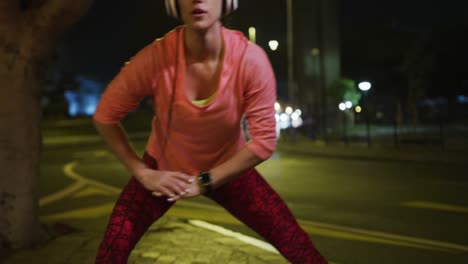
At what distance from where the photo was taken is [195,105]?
212 cm

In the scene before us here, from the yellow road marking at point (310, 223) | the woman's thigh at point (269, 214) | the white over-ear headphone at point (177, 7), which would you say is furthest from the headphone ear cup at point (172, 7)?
the yellow road marking at point (310, 223)

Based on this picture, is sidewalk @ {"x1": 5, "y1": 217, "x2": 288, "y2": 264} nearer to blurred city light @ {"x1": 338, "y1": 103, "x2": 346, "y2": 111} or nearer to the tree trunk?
the tree trunk

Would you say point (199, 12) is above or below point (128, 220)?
above

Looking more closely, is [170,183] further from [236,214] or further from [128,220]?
[236,214]

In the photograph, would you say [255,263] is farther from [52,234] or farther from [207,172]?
[207,172]

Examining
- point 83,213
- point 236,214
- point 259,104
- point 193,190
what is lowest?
point 83,213

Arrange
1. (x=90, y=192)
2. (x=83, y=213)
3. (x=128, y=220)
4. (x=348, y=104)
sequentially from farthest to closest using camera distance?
(x=348, y=104)
(x=90, y=192)
(x=83, y=213)
(x=128, y=220)

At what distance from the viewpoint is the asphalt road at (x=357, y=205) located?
20.8 feet

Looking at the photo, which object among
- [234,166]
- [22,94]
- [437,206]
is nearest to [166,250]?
[22,94]

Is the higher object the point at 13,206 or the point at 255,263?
the point at 13,206

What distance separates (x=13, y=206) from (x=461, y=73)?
131ft

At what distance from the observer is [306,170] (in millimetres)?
14531

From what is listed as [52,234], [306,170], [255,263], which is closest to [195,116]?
[255,263]

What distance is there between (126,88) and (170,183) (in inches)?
14.8
